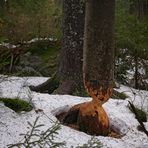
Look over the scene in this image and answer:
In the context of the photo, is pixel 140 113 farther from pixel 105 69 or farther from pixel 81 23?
pixel 81 23

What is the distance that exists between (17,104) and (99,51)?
130 centimetres

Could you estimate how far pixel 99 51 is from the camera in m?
5.26

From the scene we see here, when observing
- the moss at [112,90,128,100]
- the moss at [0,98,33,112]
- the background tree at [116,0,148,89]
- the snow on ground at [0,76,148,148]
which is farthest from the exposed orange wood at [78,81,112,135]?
the background tree at [116,0,148,89]

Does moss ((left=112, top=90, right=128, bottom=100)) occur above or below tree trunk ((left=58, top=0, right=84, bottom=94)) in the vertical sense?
below

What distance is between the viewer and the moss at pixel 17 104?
18.5 ft

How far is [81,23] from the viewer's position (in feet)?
24.6

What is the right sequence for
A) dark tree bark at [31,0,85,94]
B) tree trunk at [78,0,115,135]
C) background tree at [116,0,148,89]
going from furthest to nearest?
background tree at [116,0,148,89], dark tree bark at [31,0,85,94], tree trunk at [78,0,115,135]

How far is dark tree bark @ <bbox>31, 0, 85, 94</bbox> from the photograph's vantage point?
7402 millimetres

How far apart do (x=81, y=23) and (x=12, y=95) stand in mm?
1831

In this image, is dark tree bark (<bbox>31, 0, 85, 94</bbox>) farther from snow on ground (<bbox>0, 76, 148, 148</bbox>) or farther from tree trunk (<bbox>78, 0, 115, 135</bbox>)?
tree trunk (<bbox>78, 0, 115, 135</bbox>)

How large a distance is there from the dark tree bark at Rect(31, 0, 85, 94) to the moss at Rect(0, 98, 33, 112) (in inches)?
65.5

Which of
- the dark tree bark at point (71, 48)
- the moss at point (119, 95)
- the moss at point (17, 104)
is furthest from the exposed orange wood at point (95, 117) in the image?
the moss at point (119, 95)

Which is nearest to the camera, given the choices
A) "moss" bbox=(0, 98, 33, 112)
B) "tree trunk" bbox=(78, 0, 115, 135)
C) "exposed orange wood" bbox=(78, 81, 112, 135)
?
"tree trunk" bbox=(78, 0, 115, 135)

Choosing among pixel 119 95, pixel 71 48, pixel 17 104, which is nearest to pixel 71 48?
pixel 71 48
